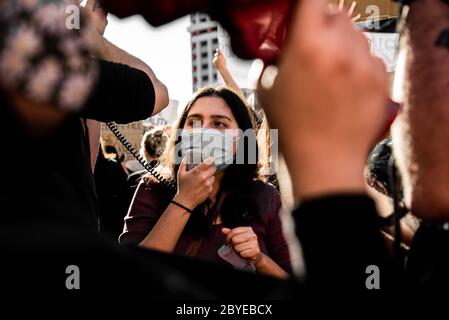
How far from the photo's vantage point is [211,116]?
227cm

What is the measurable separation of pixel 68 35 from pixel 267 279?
1.08 ft

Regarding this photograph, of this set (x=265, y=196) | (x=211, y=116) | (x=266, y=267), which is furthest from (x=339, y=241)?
(x=211, y=116)

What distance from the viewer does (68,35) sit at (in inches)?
18.5

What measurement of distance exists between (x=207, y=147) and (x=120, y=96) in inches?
51.3

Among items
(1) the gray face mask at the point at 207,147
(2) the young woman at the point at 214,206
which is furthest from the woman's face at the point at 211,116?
(1) the gray face mask at the point at 207,147

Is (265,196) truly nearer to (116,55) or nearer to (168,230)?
(168,230)

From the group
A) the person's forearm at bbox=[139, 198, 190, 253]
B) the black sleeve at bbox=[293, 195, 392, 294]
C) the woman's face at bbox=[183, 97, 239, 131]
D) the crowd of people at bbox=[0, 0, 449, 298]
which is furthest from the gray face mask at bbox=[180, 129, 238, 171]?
the black sleeve at bbox=[293, 195, 392, 294]

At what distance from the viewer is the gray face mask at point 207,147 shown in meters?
2.00

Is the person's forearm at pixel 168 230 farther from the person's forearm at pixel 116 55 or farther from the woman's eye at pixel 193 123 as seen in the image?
the person's forearm at pixel 116 55

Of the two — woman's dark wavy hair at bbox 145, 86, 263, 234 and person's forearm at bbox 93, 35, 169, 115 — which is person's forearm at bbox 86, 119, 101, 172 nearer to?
woman's dark wavy hair at bbox 145, 86, 263, 234

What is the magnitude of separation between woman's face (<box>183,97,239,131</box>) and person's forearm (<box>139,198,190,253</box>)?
54 cm
